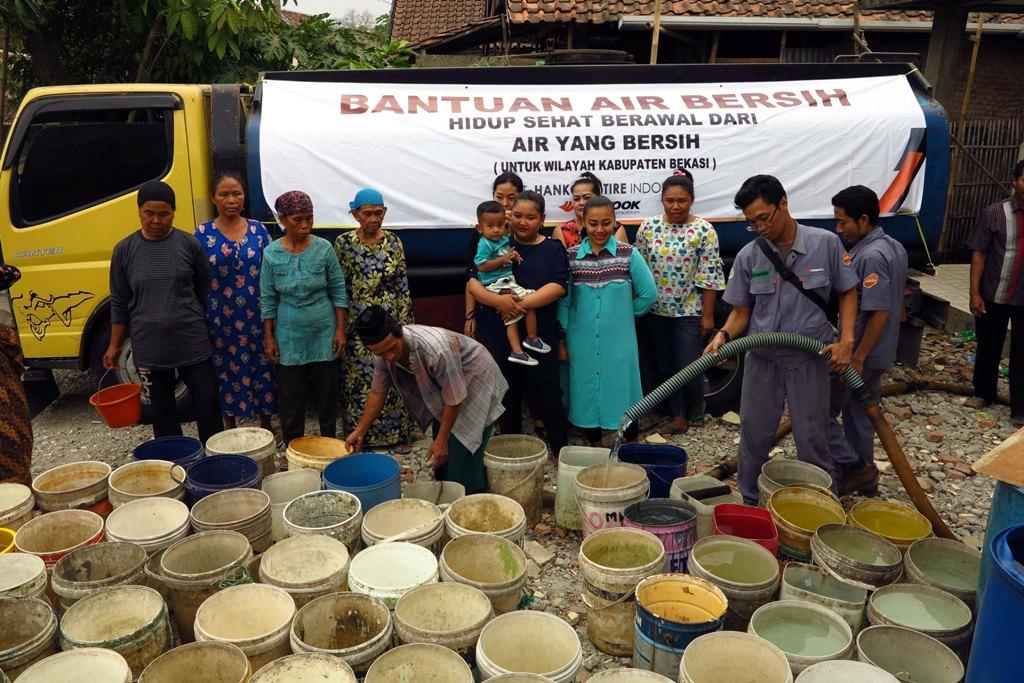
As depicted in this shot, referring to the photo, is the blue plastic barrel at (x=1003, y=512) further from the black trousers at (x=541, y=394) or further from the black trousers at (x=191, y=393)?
the black trousers at (x=191, y=393)

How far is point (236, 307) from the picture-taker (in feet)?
15.8

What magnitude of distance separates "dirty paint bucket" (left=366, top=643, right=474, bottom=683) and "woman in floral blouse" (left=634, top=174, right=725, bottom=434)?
3.13 metres

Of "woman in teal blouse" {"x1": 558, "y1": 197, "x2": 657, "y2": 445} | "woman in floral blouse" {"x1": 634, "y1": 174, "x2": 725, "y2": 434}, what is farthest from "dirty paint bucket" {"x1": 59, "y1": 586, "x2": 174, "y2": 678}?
"woman in floral blouse" {"x1": 634, "y1": 174, "x2": 725, "y2": 434}

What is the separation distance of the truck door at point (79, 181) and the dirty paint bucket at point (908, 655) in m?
4.74

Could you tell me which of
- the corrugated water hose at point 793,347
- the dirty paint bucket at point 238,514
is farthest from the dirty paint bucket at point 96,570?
the corrugated water hose at point 793,347

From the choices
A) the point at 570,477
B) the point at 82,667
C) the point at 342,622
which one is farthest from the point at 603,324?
the point at 82,667

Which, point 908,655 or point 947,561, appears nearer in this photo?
point 908,655

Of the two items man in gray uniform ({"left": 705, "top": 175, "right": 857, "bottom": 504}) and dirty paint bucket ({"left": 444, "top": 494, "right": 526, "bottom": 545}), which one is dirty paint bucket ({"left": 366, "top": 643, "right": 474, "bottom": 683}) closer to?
dirty paint bucket ({"left": 444, "top": 494, "right": 526, "bottom": 545})

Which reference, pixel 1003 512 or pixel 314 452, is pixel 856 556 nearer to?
pixel 1003 512

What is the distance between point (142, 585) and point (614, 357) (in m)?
2.82

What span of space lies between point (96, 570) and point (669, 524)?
241 cm

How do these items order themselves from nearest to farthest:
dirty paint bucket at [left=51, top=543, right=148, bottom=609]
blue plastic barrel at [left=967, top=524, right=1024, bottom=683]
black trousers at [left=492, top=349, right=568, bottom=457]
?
1. blue plastic barrel at [left=967, top=524, right=1024, bottom=683]
2. dirty paint bucket at [left=51, top=543, right=148, bottom=609]
3. black trousers at [left=492, top=349, right=568, bottom=457]

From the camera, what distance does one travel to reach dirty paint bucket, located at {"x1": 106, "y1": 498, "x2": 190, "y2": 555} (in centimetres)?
320

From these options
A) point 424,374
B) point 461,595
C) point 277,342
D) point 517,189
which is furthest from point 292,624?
point 517,189
